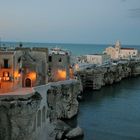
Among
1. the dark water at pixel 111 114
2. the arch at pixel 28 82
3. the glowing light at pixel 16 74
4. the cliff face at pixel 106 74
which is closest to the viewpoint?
the glowing light at pixel 16 74

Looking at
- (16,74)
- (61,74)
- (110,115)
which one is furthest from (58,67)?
(16,74)

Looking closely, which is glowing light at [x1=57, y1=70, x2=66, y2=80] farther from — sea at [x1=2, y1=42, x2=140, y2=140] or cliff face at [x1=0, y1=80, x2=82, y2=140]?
cliff face at [x1=0, y1=80, x2=82, y2=140]

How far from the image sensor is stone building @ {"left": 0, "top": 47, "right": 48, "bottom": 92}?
42.6 meters

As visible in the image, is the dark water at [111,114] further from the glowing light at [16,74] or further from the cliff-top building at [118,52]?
the cliff-top building at [118,52]

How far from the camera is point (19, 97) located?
1320 inches

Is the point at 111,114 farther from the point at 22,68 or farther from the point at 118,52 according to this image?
the point at 118,52

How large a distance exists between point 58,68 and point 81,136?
14078mm

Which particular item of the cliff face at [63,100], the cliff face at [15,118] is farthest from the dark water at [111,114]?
the cliff face at [15,118]

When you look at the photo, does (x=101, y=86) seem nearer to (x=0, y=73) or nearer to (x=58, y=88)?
(x=58, y=88)

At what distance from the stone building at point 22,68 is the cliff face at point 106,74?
3490 centimetres

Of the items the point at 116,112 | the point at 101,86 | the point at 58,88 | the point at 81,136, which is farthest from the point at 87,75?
the point at 81,136

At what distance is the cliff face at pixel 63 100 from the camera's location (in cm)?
5012

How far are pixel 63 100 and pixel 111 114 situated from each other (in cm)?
815

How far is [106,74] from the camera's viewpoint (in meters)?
93.6
